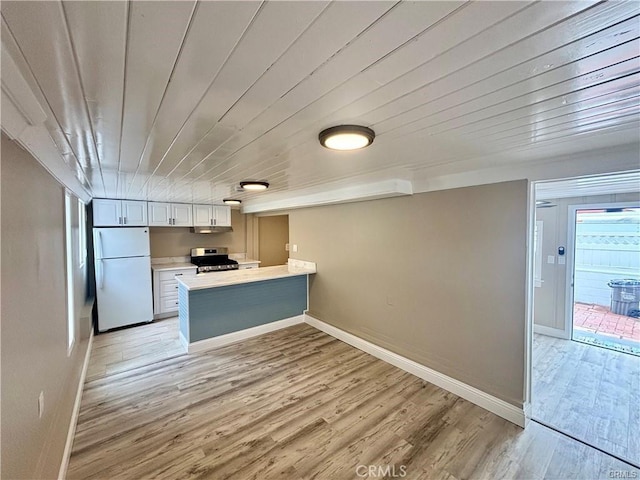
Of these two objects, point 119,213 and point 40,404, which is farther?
point 119,213

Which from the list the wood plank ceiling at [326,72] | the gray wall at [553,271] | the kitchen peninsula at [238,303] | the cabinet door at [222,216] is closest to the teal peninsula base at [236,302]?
the kitchen peninsula at [238,303]

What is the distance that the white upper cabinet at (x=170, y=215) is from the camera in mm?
5137

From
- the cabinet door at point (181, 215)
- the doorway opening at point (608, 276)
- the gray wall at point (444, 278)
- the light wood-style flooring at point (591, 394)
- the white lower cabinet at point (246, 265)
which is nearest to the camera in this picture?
the light wood-style flooring at point (591, 394)

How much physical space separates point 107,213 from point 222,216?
2.00m

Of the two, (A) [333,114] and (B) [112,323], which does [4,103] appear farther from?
(B) [112,323]

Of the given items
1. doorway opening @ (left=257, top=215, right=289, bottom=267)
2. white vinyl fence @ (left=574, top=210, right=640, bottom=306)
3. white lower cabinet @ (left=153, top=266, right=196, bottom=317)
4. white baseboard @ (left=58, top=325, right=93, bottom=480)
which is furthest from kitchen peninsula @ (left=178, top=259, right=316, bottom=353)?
white vinyl fence @ (left=574, top=210, right=640, bottom=306)

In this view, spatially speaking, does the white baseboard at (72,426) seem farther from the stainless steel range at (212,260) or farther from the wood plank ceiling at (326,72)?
the stainless steel range at (212,260)

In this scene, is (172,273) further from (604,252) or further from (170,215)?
(604,252)

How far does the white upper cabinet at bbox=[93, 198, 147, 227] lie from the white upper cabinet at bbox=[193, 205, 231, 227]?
3.05ft

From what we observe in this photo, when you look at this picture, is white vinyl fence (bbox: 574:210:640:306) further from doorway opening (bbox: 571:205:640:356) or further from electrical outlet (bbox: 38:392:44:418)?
electrical outlet (bbox: 38:392:44:418)

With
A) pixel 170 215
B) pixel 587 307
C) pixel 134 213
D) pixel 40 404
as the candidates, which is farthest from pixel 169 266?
pixel 587 307

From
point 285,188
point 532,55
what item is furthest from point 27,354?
point 285,188

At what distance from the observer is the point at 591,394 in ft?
9.21

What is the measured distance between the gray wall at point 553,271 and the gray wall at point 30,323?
17.5 feet
